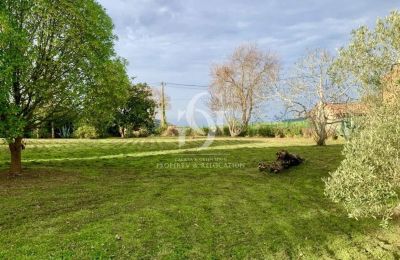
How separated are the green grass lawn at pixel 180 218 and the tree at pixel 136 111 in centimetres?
4164

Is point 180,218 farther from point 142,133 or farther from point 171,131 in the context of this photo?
point 171,131

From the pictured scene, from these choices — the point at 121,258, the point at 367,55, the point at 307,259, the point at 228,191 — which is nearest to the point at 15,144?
the point at 228,191

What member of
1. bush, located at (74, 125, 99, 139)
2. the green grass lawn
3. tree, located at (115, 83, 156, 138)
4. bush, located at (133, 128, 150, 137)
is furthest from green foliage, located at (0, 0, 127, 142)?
bush, located at (133, 128, 150, 137)

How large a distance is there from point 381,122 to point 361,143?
95 centimetres

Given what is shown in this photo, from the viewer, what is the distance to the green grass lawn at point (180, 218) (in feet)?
34.5

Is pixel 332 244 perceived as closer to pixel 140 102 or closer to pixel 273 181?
pixel 273 181

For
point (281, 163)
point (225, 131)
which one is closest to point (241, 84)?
point (225, 131)

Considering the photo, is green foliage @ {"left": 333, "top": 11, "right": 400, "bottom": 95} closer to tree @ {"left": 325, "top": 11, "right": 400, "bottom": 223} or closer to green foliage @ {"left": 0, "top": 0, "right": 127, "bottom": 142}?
tree @ {"left": 325, "top": 11, "right": 400, "bottom": 223}

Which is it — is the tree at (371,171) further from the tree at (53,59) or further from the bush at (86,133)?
the bush at (86,133)

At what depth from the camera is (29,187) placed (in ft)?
59.4

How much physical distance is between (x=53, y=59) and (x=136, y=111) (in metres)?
44.4

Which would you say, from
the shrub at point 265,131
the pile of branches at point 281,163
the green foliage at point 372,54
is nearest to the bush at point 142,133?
the shrub at point 265,131

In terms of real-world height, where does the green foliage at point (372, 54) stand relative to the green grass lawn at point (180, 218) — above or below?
above

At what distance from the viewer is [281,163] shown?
74.6 feet
